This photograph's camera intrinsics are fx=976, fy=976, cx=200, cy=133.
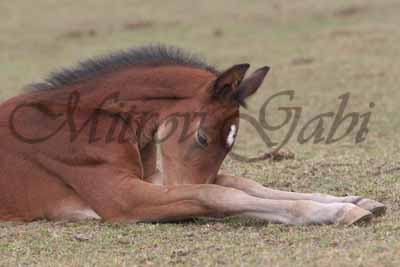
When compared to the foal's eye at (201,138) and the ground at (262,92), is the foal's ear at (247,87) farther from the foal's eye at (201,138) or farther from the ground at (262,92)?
the ground at (262,92)

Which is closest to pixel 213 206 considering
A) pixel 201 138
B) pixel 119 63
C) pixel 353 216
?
pixel 201 138

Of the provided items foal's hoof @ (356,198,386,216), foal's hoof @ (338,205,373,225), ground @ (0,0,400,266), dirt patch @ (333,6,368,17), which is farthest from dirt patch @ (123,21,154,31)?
foal's hoof @ (338,205,373,225)

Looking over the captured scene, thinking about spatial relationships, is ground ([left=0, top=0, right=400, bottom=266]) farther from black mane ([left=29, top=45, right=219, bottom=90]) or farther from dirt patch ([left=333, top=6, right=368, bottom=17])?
black mane ([left=29, top=45, right=219, bottom=90])

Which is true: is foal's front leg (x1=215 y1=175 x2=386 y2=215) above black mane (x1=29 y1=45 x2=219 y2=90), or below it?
below

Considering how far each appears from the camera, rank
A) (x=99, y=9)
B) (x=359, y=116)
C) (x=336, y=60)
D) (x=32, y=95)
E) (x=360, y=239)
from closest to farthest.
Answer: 1. (x=360, y=239)
2. (x=32, y=95)
3. (x=359, y=116)
4. (x=336, y=60)
5. (x=99, y=9)

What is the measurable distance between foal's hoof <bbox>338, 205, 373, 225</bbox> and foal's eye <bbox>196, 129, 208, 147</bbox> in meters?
0.99

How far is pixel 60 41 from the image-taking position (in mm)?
20719

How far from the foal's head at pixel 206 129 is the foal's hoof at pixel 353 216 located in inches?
34.0

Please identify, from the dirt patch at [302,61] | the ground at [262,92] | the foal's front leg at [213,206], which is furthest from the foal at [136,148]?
the dirt patch at [302,61]

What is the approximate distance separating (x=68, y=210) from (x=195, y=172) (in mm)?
922

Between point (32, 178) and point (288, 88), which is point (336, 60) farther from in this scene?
point (32, 178)

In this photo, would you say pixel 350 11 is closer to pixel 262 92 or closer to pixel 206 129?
pixel 262 92

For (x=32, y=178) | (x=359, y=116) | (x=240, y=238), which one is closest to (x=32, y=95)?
(x=32, y=178)

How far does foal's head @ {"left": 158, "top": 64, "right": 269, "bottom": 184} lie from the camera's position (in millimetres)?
6281
